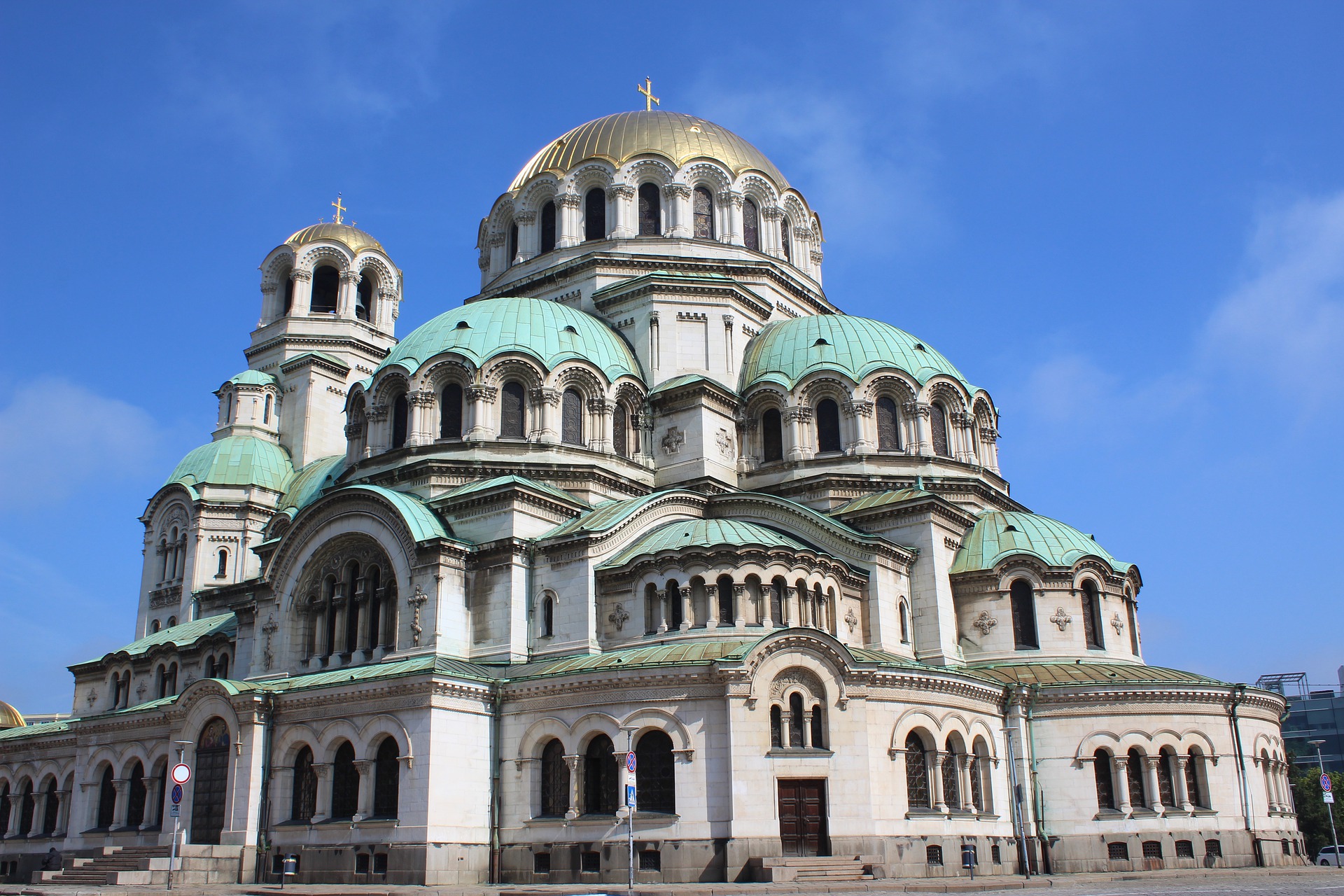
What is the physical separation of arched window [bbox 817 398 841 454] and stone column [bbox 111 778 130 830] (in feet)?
73.8

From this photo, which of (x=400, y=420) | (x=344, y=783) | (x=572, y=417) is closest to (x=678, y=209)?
(x=572, y=417)

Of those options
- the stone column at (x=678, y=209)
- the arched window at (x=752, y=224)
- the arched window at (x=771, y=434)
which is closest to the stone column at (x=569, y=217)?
the stone column at (x=678, y=209)

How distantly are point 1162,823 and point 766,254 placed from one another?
2298cm

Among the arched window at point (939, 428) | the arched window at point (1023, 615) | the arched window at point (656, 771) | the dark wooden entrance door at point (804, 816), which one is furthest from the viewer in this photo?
the arched window at point (939, 428)

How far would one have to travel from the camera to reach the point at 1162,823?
Answer: 1188 inches

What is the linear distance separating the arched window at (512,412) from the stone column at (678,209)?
32.3 feet

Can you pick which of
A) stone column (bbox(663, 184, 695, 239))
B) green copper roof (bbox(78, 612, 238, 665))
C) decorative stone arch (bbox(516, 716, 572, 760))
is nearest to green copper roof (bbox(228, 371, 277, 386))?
green copper roof (bbox(78, 612, 238, 665))

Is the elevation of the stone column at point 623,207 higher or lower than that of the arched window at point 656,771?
higher

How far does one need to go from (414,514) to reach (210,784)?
333 inches

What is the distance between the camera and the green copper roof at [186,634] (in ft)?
128

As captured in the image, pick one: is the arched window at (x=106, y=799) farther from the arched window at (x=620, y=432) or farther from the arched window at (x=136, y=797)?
the arched window at (x=620, y=432)

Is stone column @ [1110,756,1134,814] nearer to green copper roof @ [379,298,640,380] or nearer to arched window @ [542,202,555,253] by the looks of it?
green copper roof @ [379,298,640,380]

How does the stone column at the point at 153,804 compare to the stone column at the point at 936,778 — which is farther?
the stone column at the point at 153,804

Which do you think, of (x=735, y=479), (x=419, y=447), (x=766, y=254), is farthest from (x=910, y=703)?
(x=766, y=254)
